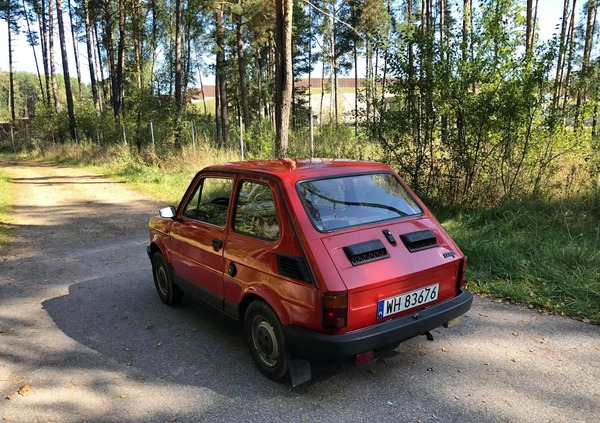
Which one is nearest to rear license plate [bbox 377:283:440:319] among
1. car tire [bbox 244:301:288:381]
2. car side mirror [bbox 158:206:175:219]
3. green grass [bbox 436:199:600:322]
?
car tire [bbox 244:301:288:381]

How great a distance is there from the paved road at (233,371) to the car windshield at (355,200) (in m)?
1.24

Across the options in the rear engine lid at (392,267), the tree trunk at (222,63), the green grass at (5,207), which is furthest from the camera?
the tree trunk at (222,63)

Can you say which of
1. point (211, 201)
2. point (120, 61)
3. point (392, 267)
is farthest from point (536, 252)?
point (120, 61)

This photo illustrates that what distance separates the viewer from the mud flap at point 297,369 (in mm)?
3080

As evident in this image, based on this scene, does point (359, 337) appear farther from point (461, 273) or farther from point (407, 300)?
point (461, 273)

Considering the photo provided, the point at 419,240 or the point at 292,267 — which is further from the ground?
the point at 419,240

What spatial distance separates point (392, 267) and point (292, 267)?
0.73 m

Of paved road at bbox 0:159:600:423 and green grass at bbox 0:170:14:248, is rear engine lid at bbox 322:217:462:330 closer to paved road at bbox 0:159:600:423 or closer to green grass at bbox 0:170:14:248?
paved road at bbox 0:159:600:423

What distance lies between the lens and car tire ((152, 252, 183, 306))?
16.1 feet

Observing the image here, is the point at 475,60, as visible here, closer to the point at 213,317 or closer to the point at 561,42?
the point at 561,42

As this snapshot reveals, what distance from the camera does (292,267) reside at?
9.85ft

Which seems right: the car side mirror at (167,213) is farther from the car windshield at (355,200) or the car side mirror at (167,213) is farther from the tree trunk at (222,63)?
the tree trunk at (222,63)

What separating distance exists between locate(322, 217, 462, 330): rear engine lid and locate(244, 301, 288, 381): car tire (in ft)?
2.09

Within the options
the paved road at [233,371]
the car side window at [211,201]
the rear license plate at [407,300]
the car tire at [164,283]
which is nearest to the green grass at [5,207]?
the paved road at [233,371]
